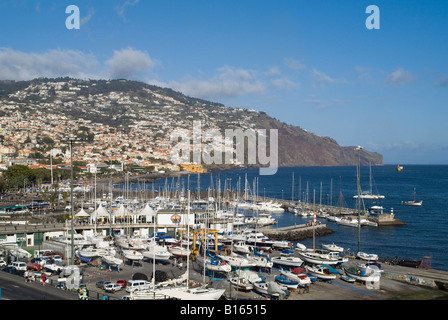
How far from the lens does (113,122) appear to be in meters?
137

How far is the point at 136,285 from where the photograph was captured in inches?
497

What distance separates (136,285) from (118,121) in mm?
132208

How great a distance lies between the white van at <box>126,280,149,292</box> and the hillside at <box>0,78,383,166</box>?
255ft

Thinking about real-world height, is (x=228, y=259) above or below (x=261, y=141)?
below

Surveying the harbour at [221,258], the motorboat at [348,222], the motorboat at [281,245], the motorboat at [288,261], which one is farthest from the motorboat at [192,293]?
the motorboat at [348,222]

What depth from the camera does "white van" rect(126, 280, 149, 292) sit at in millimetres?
12426

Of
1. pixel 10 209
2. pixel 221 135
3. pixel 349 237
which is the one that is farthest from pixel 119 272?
pixel 221 135

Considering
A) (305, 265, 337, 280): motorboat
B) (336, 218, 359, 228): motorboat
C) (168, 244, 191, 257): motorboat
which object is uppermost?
(168, 244, 191, 257): motorboat

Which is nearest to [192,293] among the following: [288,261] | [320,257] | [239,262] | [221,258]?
[239,262]

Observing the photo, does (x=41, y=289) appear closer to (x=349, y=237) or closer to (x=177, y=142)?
(x=349, y=237)

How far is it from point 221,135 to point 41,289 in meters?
128

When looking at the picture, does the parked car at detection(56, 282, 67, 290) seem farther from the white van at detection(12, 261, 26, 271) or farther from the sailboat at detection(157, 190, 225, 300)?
the sailboat at detection(157, 190, 225, 300)

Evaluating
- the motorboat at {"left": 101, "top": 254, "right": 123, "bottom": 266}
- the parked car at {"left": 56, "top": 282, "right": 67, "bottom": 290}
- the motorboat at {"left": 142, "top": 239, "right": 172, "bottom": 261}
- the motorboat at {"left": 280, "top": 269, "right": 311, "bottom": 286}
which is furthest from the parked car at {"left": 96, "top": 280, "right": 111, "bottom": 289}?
the motorboat at {"left": 280, "top": 269, "right": 311, "bottom": 286}

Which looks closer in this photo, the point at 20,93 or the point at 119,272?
the point at 119,272
